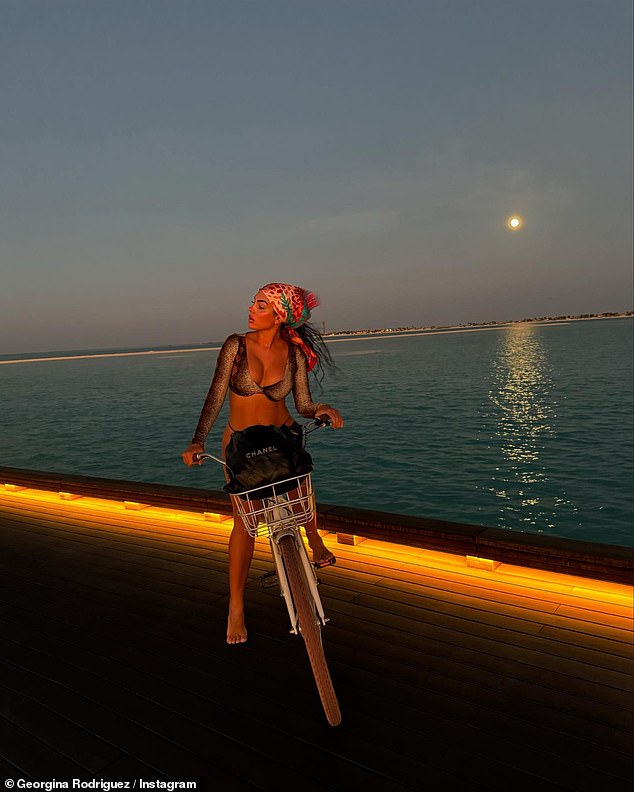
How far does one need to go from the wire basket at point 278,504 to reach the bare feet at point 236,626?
75cm

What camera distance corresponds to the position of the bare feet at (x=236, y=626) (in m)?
3.01

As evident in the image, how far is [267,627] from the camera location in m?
3.19

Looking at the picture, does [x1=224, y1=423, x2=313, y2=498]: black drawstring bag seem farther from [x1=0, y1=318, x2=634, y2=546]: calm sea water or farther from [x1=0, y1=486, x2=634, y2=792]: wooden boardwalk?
[x1=0, y1=318, x2=634, y2=546]: calm sea water

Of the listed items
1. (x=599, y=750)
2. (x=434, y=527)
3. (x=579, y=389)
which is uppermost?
(x=434, y=527)

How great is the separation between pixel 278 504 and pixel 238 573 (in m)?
0.78

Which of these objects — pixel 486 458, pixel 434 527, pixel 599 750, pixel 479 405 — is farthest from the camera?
pixel 479 405

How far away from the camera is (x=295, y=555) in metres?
2.48

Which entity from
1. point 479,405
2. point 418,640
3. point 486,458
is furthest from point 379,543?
point 479,405

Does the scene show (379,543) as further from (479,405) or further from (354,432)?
(479,405)

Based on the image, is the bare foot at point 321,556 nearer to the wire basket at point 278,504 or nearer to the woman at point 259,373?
the woman at point 259,373

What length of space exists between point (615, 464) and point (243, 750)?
59.2ft

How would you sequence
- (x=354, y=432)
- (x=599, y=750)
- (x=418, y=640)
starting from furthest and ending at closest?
(x=354, y=432) → (x=418, y=640) → (x=599, y=750)

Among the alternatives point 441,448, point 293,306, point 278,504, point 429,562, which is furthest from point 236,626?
point 441,448

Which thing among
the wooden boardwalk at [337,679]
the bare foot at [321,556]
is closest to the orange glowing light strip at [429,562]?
the wooden boardwalk at [337,679]
